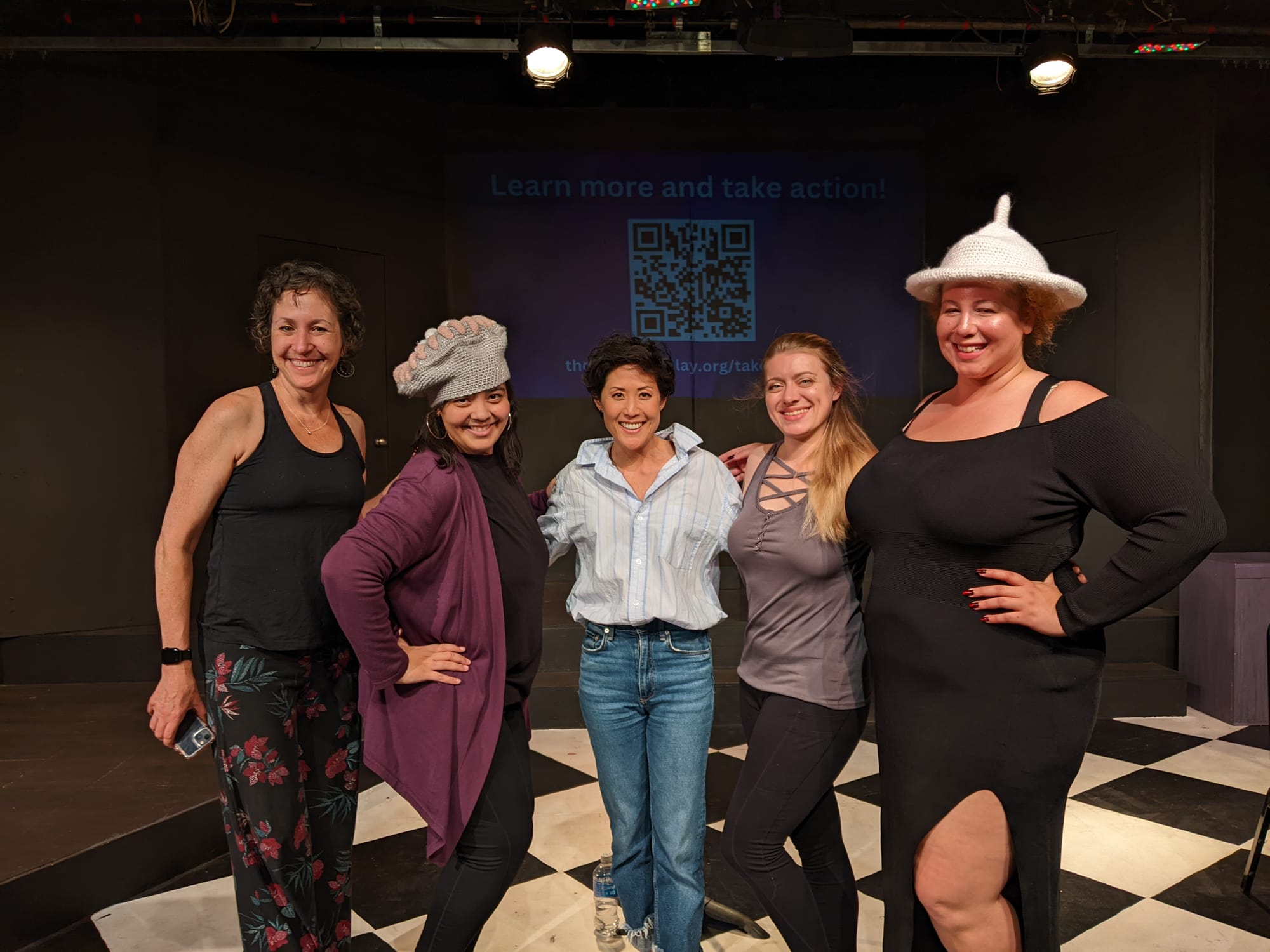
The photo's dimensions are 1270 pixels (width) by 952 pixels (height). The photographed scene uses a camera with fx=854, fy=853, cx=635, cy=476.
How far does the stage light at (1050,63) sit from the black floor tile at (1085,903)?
13.3 feet

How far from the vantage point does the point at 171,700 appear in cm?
175

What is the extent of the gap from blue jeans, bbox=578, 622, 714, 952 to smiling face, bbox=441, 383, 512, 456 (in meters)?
0.49

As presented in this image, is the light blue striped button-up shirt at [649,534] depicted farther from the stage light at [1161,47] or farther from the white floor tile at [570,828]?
the stage light at [1161,47]

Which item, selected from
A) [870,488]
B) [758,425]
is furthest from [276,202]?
[870,488]

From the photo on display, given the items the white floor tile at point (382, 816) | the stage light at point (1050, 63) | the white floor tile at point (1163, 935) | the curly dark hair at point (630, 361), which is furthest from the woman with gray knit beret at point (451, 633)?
the stage light at point (1050, 63)

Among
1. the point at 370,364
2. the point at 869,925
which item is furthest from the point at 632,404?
the point at 370,364

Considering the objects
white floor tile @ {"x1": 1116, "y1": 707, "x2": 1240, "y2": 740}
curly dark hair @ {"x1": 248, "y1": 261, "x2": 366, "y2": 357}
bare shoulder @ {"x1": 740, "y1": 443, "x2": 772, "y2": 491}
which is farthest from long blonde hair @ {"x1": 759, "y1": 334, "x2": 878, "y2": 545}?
white floor tile @ {"x1": 1116, "y1": 707, "x2": 1240, "y2": 740}

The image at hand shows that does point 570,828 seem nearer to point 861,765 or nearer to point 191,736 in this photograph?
point 861,765

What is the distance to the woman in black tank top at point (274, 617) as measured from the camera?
169 centimetres

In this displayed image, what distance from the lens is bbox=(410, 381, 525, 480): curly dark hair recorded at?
1.72m

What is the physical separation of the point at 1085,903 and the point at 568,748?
2.01 m

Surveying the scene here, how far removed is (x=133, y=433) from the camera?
4539 mm

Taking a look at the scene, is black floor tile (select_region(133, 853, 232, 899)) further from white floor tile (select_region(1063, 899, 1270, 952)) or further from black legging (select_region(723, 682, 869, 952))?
white floor tile (select_region(1063, 899, 1270, 952))

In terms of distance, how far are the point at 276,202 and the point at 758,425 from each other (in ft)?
11.2
